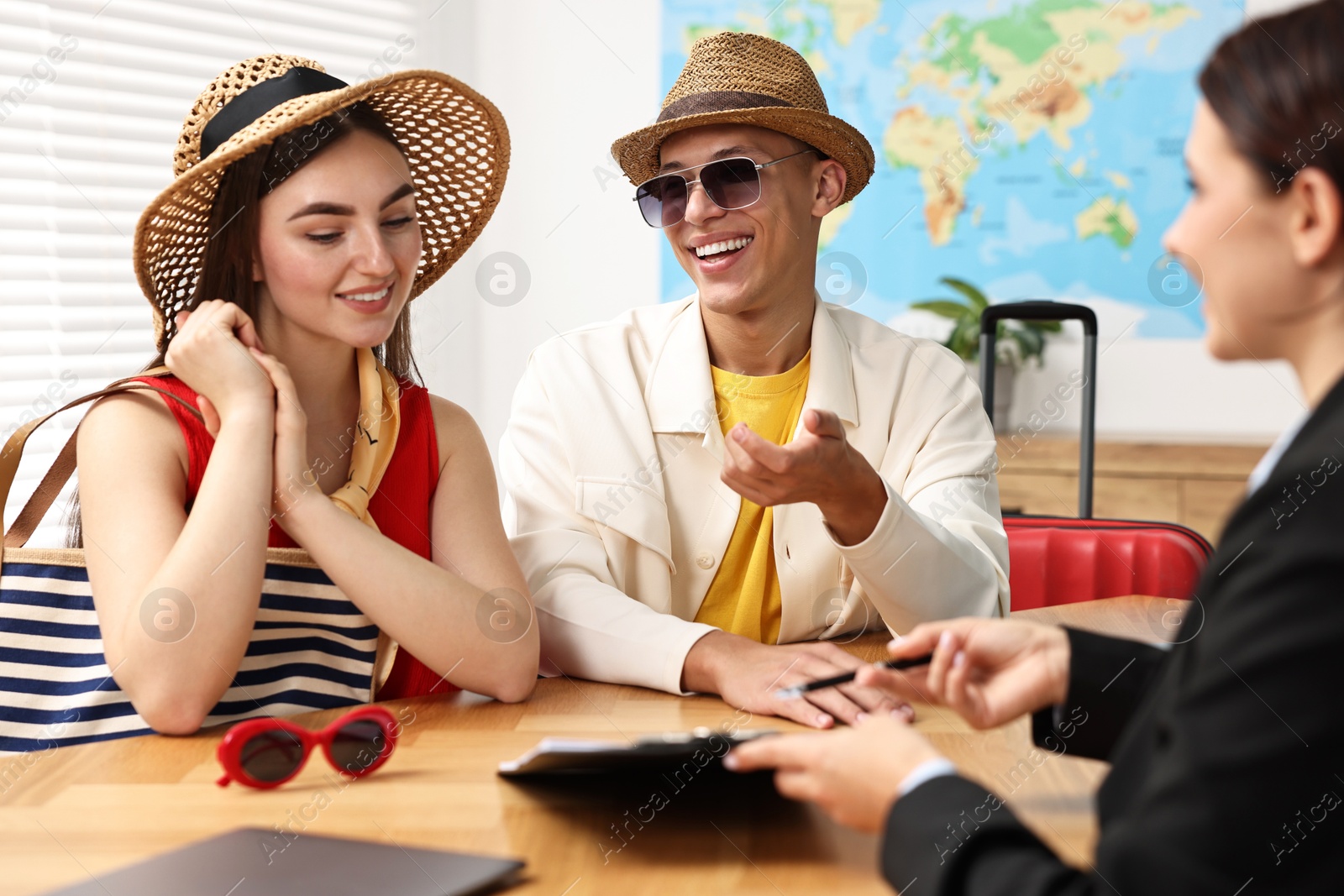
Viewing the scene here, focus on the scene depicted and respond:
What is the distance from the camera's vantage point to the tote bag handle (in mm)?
1318

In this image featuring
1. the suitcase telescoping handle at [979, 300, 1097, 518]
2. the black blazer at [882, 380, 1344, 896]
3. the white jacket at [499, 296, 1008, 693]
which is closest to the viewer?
the black blazer at [882, 380, 1344, 896]

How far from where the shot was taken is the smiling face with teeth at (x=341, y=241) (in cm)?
149

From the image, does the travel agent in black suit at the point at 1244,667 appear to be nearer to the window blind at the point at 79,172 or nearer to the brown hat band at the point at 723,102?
the brown hat band at the point at 723,102

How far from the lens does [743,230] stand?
6.58 ft

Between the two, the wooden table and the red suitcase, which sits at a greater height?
the wooden table

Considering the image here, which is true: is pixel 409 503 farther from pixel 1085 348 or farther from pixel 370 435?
pixel 1085 348

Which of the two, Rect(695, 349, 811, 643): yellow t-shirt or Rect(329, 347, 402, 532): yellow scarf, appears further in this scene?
Rect(695, 349, 811, 643): yellow t-shirt

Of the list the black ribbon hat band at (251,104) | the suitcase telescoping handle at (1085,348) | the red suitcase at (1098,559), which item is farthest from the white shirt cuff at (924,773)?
the suitcase telescoping handle at (1085,348)

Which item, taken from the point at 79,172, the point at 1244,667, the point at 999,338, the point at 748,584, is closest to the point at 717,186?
the point at 748,584

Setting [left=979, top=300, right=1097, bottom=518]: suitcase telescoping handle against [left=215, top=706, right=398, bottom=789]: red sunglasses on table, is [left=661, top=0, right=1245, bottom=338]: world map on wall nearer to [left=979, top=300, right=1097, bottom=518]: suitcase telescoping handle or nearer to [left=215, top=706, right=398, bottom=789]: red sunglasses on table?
[left=979, top=300, right=1097, bottom=518]: suitcase telescoping handle

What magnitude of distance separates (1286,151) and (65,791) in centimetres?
113

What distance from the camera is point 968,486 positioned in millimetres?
1882

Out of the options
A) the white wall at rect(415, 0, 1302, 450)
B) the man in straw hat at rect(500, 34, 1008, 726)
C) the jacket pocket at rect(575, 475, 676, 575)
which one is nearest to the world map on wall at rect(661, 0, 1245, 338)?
the white wall at rect(415, 0, 1302, 450)

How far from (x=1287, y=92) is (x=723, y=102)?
4.52ft
